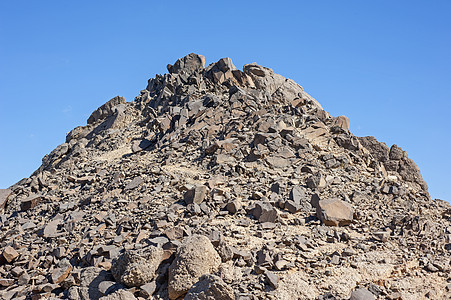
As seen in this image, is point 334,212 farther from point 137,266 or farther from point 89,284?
point 89,284

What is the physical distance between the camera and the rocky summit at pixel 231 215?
11.2 meters

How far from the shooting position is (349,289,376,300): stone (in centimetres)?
1071

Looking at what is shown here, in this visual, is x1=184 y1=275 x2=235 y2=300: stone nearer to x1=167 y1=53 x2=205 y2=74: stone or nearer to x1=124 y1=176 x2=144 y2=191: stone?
x1=124 y1=176 x2=144 y2=191: stone

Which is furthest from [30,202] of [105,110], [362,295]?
[362,295]

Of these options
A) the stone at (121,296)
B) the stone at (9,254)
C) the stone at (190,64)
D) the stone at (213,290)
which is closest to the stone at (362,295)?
the stone at (213,290)

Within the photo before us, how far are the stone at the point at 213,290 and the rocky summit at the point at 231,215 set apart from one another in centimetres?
3

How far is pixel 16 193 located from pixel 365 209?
14605 mm

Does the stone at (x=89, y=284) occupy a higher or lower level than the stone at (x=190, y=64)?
lower

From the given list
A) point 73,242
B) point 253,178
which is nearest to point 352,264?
point 253,178

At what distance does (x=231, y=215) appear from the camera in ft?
45.4

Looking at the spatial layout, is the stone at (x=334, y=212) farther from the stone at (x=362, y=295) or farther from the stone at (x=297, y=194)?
the stone at (x=362, y=295)

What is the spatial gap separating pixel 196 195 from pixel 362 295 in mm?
5840

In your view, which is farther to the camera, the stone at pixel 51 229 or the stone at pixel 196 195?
the stone at pixel 51 229

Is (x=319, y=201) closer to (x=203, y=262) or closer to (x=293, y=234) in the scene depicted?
(x=293, y=234)
